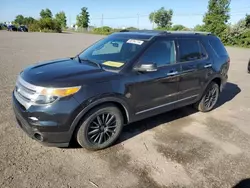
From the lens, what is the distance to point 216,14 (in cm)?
3544

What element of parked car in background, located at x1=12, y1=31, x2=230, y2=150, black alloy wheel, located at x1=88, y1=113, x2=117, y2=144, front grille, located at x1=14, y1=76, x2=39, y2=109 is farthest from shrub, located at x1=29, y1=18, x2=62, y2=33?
black alloy wheel, located at x1=88, y1=113, x2=117, y2=144

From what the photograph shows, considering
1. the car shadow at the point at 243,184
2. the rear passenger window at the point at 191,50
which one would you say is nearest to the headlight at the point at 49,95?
the rear passenger window at the point at 191,50

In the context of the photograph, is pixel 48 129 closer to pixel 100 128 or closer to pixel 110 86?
pixel 100 128

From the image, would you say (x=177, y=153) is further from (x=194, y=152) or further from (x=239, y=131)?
(x=239, y=131)

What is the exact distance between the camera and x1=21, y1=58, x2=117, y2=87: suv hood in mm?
2980

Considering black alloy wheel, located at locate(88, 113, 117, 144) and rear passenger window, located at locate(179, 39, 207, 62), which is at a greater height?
rear passenger window, located at locate(179, 39, 207, 62)

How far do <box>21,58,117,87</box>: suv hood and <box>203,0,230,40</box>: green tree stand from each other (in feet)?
115

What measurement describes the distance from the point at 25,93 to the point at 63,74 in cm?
57

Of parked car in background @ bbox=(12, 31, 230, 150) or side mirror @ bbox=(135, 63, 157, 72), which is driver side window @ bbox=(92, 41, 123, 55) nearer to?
parked car in background @ bbox=(12, 31, 230, 150)

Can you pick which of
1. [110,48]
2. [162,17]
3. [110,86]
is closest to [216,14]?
[110,48]

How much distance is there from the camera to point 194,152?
11.7 ft

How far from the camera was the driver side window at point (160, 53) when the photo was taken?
3.72 meters

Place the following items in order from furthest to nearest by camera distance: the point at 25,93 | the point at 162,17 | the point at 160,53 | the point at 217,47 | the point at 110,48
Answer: the point at 162,17 < the point at 217,47 < the point at 110,48 < the point at 160,53 < the point at 25,93

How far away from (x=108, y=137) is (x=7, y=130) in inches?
69.3
